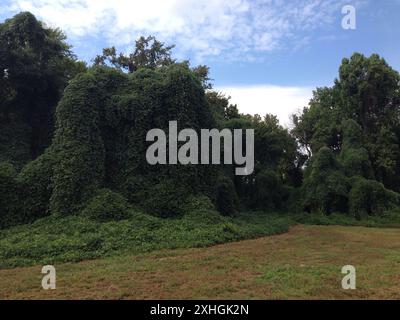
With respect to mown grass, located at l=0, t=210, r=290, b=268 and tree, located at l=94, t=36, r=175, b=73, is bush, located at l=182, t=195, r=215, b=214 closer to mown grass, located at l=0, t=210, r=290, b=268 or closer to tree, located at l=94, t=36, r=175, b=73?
mown grass, located at l=0, t=210, r=290, b=268

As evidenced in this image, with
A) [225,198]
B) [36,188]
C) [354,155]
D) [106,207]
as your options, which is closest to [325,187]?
[354,155]

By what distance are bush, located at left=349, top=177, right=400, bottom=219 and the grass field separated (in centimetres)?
817

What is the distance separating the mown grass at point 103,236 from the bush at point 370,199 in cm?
721

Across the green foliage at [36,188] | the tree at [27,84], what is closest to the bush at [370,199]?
the green foliage at [36,188]

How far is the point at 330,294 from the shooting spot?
5496 mm

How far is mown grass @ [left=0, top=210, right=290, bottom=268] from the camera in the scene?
8.80 metres

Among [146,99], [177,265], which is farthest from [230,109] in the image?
[177,265]

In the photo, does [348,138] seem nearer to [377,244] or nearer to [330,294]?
[377,244]

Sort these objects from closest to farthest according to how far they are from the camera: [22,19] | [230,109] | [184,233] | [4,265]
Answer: [4,265] < [184,233] < [22,19] < [230,109]

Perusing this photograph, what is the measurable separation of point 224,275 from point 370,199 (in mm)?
13564

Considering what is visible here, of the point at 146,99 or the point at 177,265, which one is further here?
the point at 146,99

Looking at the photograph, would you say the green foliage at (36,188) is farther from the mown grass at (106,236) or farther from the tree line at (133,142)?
the mown grass at (106,236)

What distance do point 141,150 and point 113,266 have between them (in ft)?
21.6

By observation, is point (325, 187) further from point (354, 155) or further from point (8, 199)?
point (8, 199)
